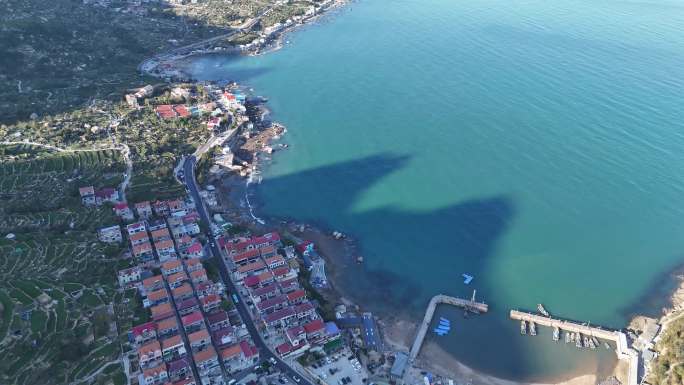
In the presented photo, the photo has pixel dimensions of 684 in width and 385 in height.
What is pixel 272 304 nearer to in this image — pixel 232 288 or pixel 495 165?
pixel 232 288

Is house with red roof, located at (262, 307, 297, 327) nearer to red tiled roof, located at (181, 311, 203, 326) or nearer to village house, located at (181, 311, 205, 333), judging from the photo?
village house, located at (181, 311, 205, 333)

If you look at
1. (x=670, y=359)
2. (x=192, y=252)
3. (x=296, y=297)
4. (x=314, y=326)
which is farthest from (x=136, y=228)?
(x=670, y=359)

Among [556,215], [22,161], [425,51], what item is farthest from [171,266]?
[425,51]

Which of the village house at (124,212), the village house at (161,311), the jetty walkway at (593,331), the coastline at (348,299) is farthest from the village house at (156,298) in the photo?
the jetty walkway at (593,331)

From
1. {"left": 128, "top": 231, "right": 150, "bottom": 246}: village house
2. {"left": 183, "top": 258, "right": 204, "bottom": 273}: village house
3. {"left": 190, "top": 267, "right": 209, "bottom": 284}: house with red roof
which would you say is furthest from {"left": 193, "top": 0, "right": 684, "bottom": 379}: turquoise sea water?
{"left": 128, "top": 231, "right": 150, "bottom": 246}: village house

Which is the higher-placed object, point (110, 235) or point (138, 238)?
point (138, 238)

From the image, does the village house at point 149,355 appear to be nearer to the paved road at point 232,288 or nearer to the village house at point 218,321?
the village house at point 218,321

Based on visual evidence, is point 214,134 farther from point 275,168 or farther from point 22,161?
point 22,161
